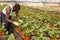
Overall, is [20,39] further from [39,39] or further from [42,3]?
[42,3]

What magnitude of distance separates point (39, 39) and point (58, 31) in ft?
2.98

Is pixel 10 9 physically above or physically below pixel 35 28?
above

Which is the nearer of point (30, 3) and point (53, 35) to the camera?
point (53, 35)

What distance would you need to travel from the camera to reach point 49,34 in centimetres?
563

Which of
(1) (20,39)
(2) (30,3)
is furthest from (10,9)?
(2) (30,3)

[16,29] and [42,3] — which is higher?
[16,29]

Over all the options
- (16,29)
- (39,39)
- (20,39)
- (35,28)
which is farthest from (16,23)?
(39,39)

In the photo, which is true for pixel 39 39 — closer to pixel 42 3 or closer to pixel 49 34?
pixel 49 34

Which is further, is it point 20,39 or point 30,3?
point 30,3

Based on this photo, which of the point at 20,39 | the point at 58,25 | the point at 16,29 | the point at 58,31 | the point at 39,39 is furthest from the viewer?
the point at 58,25

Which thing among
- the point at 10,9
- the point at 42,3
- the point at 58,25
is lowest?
the point at 42,3

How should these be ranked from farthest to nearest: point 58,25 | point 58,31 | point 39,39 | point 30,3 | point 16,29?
point 30,3, point 58,25, point 16,29, point 58,31, point 39,39

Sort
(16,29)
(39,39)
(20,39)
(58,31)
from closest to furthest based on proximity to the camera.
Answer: (39,39) < (20,39) < (58,31) < (16,29)

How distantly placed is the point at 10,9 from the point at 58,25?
1501 mm
